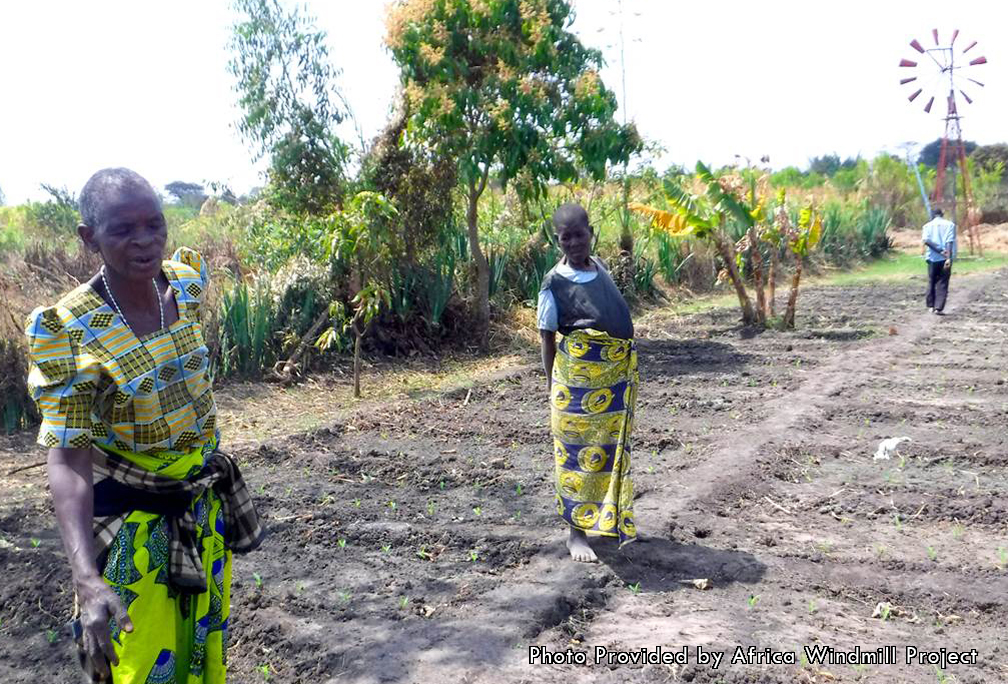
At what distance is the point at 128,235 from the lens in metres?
2.17

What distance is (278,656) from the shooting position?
3797 millimetres

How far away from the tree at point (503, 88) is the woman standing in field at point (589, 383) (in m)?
5.96

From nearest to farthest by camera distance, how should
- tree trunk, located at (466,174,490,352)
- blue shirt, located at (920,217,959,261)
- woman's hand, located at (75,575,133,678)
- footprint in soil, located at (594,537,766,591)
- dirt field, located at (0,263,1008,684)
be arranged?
woman's hand, located at (75,575,133,678) → dirt field, located at (0,263,1008,684) → footprint in soil, located at (594,537,766,591) → tree trunk, located at (466,174,490,352) → blue shirt, located at (920,217,959,261)

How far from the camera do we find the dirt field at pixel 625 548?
3762 millimetres

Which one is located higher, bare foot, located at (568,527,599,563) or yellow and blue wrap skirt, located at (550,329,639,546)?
yellow and blue wrap skirt, located at (550,329,639,546)

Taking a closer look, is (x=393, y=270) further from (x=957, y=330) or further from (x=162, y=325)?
(x=162, y=325)

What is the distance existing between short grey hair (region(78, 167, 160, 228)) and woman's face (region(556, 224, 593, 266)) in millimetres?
2498

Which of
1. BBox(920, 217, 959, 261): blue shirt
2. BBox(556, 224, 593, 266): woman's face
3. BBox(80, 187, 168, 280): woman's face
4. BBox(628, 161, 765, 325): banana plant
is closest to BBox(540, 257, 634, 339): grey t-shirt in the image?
BBox(556, 224, 593, 266): woman's face

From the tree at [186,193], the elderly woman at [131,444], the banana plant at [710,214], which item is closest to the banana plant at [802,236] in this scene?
the banana plant at [710,214]

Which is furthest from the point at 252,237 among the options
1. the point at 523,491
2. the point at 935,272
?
the point at 935,272

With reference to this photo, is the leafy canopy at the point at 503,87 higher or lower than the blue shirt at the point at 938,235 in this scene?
higher

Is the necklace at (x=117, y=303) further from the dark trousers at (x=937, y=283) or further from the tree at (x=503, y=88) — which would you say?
the dark trousers at (x=937, y=283)

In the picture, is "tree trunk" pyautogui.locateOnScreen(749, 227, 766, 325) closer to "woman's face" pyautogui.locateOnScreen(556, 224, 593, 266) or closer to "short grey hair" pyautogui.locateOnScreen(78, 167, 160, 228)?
"woman's face" pyautogui.locateOnScreen(556, 224, 593, 266)

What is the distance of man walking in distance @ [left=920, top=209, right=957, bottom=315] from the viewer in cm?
1366
